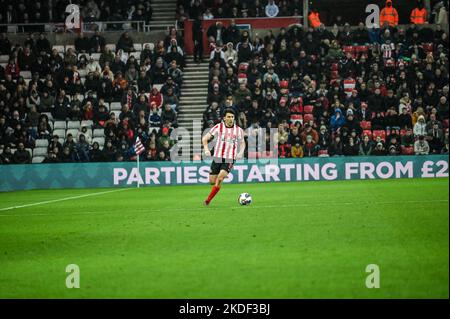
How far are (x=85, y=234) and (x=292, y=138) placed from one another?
16631 mm

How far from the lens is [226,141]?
1850cm

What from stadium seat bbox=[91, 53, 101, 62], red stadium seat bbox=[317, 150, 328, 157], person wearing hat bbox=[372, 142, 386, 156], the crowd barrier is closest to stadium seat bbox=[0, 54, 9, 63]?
stadium seat bbox=[91, 53, 101, 62]

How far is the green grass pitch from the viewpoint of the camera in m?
7.96

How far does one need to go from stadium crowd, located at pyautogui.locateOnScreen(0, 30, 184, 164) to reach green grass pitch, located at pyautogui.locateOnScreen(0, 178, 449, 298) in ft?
35.8

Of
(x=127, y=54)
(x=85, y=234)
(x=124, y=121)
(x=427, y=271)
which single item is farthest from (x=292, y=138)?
(x=427, y=271)

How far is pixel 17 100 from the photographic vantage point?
31.5m

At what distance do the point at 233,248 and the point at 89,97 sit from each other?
21.9 meters

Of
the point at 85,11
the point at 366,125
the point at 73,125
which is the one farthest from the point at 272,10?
the point at 73,125

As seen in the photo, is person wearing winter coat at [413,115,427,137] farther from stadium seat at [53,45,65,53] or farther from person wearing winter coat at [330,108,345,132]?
stadium seat at [53,45,65,53]

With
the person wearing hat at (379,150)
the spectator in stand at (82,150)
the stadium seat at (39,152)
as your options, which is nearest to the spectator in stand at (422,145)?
the person wearing hat at (379,150)

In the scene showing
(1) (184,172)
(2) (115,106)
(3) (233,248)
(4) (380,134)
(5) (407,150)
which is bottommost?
(1) (184,172)

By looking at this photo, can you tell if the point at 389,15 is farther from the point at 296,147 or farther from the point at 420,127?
the point at 296,147

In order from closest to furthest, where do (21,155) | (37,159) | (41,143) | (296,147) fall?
(296,147), (21,155), (37,159), (41,143)

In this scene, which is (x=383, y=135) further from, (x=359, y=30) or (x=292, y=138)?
(x=359, y=30)
